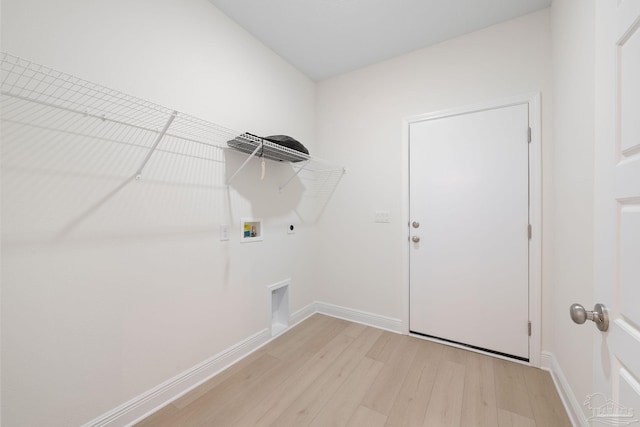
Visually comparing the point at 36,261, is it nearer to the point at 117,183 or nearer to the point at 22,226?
the point at 22,226

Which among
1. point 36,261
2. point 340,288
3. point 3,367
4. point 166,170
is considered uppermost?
point 166,170

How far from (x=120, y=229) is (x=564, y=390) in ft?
8.99

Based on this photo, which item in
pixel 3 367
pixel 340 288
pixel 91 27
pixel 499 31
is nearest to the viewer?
pixel 3 367

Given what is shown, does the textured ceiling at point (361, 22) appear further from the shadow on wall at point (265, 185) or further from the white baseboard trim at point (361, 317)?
the white baseboard trim at point (361, 317)

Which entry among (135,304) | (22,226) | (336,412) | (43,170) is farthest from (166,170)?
(336,412)

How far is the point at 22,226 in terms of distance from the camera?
39.6 inches

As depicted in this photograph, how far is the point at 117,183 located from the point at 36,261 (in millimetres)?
459

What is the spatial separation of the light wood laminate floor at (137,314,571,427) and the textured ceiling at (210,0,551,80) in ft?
8.71

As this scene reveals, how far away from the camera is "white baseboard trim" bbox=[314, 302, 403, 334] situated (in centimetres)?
236

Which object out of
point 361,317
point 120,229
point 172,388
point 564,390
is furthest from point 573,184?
point 172,388

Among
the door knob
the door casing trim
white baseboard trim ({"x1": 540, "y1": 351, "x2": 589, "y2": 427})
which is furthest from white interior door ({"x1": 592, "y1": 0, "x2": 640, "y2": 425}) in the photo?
the door casing trim

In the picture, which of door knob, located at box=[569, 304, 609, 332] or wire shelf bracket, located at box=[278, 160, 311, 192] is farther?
wire shelf bracket, located at box=[278, 160, 311, 192]

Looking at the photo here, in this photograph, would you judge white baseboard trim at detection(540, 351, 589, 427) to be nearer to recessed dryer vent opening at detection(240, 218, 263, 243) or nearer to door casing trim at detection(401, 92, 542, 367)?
door casing trim at detection(401, 92, 542, 367)

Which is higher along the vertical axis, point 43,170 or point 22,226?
point 43,170
